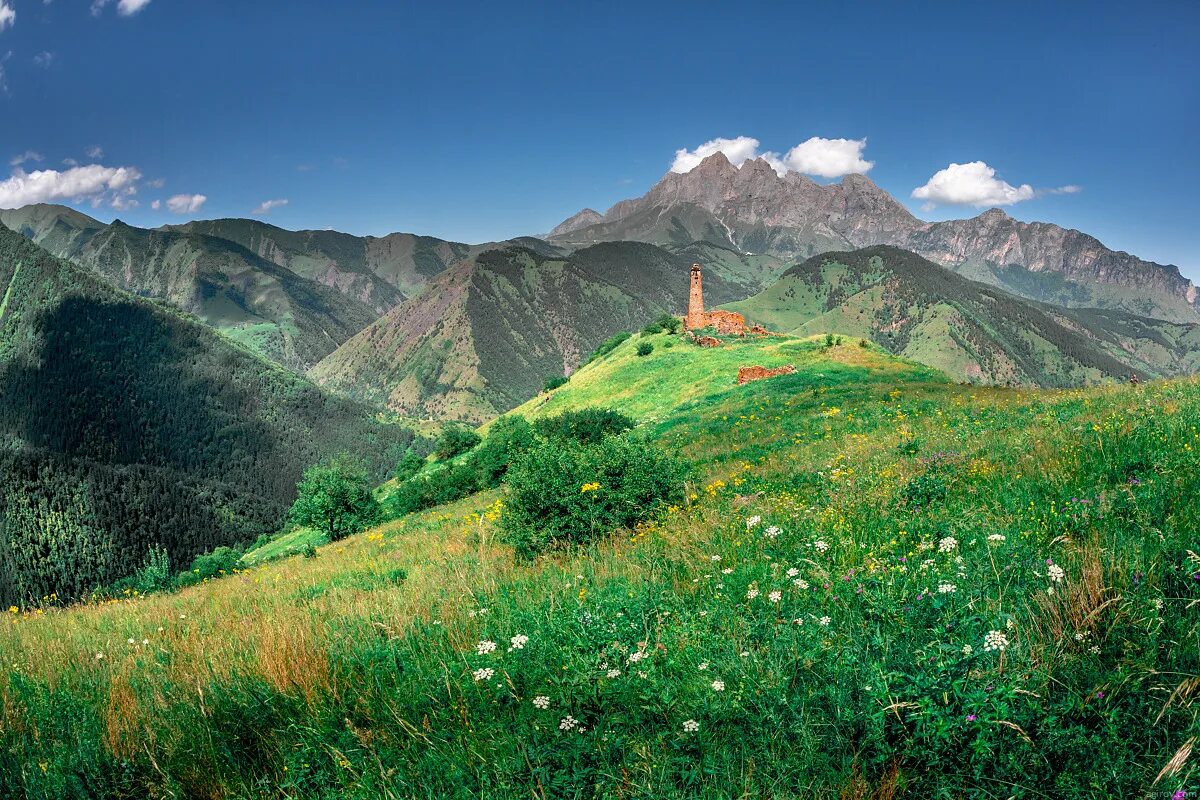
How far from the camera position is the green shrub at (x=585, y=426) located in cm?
2886

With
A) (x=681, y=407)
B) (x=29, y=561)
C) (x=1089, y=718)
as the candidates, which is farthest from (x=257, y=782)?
(x=29, y=561)

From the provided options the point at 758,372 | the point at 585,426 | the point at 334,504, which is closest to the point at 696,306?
the point at 758,372

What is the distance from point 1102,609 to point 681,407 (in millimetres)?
34068

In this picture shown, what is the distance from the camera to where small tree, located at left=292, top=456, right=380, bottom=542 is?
39.7 metres

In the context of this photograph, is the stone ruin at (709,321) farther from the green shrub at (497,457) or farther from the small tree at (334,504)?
the small tree at (334,504)

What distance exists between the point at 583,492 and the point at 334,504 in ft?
120

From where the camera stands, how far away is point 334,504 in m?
40.0

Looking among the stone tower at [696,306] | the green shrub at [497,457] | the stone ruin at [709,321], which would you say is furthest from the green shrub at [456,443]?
the stone tower at [696,306]

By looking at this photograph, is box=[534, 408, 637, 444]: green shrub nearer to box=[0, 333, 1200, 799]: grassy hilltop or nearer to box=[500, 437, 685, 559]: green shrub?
box=[500, 437, 685, 559]: green shrub

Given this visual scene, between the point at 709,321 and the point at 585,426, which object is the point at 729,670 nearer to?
the point at 585,426

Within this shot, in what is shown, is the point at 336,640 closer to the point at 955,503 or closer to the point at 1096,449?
the point at 955,503

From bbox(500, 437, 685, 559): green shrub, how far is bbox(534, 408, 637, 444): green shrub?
1789 cm

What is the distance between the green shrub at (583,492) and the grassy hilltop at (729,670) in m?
1.85

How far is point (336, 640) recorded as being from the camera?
4.47m
